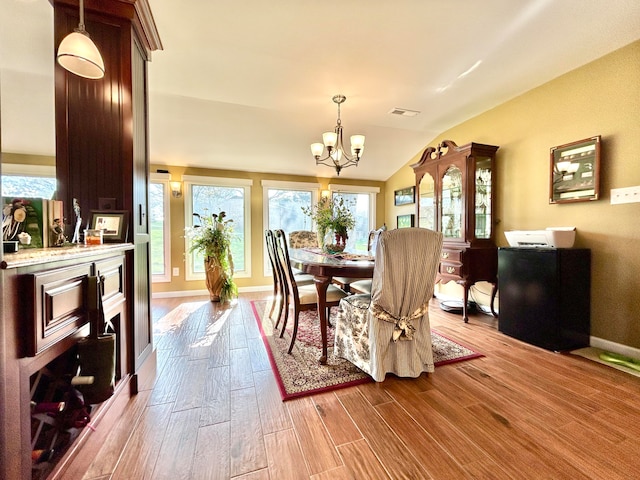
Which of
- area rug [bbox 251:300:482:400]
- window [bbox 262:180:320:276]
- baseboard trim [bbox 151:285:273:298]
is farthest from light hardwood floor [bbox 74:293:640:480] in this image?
window [bbox 262:180:320:276]

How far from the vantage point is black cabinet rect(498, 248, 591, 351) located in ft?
7.47

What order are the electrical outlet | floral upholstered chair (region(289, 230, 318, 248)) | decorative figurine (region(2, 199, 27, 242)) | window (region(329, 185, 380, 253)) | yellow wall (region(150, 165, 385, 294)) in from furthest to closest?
1. window (region(329, 185, 380, 253))
2. yellow wall (region(150, 165, 385, 294))
3. floral upholstered chair (region(289, 230, 318, 248))
4. the electrical outlet
5. decorative figurine (region(2, 199, 27, 242))

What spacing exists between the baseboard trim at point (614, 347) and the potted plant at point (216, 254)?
13.5ft

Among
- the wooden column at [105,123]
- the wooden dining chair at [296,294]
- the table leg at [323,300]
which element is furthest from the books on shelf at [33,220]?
the table leg at [323,300]

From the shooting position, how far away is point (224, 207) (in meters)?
4.55

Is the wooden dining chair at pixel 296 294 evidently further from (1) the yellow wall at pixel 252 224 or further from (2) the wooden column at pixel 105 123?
(1) the yellow wall at pixel 252 224

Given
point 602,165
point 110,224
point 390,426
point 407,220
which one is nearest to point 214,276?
point 110,224

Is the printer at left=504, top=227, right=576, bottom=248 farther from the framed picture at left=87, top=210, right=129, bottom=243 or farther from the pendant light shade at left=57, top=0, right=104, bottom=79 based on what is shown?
the pendant light shade at left=57, top=0, right=104, bottom=79

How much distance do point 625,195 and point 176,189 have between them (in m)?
5.22

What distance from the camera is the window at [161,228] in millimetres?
4176

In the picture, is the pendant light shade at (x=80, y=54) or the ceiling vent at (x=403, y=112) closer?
the pendant light shade at (x=80, y=54)

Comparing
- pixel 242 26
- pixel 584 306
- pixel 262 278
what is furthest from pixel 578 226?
pixel 262 278

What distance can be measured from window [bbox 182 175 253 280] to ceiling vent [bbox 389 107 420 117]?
2.57m

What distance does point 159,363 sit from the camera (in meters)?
2.10
